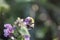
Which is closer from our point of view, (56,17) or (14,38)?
(14,38)

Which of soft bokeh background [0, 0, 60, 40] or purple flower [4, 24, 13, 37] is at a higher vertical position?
soft bokeh background [0, 0, 60, 40]

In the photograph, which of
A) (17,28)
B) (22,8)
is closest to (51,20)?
(22,8)

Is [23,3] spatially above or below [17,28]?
above

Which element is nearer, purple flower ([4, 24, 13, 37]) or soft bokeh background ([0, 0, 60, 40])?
purple flower ([4, 24, 13, 37])

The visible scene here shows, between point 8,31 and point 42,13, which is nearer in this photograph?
point 8,31

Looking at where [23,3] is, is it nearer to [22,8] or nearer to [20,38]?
[22,8]

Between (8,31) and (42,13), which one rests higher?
(42,13)

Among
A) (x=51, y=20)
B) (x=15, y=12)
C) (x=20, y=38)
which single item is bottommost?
(x=20, y=38)

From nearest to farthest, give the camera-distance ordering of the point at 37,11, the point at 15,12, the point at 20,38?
the point at 20,38 → the point at 15,12 → the point at 37,11
